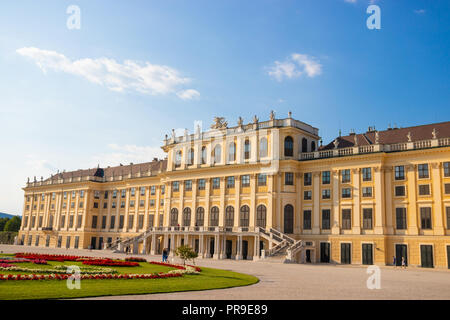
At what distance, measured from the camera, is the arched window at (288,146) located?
59.3 metres

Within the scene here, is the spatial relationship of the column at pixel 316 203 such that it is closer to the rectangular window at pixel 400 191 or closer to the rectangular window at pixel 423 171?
the rectangular window at pixel 400 191

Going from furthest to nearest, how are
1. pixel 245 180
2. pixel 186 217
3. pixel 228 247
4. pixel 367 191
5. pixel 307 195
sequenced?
pixel 186 217 < pixel 228 247 < pixel 245 180 < pixel 307 195 < pixel 367 191

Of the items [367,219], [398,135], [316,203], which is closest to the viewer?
[367,219]

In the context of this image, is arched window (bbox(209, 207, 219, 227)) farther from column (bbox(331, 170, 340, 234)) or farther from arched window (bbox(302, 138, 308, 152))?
column (bbox(331, 170, 340, 234))

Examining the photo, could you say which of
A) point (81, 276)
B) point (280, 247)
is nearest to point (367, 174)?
point (280, 247)

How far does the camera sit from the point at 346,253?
173 feet

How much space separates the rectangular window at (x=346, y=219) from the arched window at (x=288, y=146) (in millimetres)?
10705

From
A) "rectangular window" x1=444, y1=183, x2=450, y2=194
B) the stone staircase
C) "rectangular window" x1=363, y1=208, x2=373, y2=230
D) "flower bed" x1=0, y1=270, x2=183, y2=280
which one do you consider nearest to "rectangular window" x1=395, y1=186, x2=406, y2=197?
"rectangular window" x1=363, y1=208, x2=373, y2=230

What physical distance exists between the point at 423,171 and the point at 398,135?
737cm

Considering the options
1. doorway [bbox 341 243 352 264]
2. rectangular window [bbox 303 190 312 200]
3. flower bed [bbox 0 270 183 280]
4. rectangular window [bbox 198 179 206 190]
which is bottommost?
flower bed [bbox 0 270 183 280]

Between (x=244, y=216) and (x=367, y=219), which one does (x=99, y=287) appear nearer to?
(x=367, y=219)

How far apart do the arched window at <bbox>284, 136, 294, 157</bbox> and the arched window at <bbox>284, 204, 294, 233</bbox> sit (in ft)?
23.0

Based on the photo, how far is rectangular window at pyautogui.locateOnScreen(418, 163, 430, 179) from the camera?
4891cm

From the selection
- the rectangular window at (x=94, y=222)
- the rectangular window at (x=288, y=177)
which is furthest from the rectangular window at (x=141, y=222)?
the rectangular window at (x=288, y=177)
